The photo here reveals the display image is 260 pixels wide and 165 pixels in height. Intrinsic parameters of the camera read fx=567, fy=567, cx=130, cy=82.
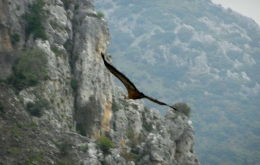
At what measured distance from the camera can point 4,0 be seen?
291 feet

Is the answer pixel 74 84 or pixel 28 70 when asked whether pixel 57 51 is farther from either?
pixel 28 70

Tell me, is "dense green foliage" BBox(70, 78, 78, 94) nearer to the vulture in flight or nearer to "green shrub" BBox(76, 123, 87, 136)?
"green shrub" BBox(76, 123, 87, 136)

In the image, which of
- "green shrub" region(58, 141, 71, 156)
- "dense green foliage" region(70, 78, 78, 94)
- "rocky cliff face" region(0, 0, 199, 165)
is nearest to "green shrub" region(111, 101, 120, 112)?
"rocky cliff face" region(0, 0, 199, 165)

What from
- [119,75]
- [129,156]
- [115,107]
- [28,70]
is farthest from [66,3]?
[119,75]

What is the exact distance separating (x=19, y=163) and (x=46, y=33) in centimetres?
2842

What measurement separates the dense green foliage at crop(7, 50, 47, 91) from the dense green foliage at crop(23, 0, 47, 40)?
377 cm

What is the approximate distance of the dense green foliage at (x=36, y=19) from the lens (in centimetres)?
9169

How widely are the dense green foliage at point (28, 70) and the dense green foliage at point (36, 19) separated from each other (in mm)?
3773

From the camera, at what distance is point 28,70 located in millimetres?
88000

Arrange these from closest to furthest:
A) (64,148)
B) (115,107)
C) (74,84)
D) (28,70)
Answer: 1. (64,148)
2. (28,70)
3. (74,84)
4. (115,107)

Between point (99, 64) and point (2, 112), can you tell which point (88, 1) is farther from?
point (2, 112)

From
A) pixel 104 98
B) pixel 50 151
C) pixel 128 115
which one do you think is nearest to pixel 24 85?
pixel 50 151

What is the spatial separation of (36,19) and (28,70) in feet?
32.7

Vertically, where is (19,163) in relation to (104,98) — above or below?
below
